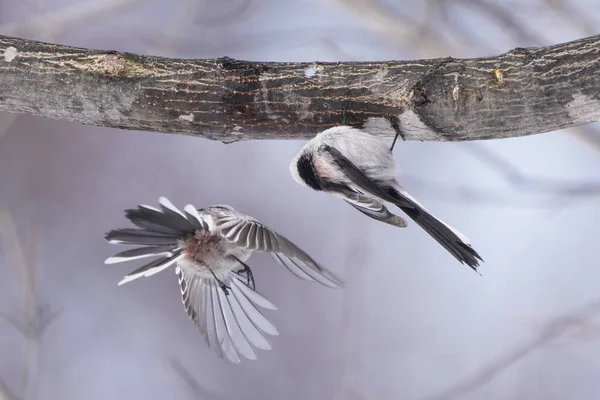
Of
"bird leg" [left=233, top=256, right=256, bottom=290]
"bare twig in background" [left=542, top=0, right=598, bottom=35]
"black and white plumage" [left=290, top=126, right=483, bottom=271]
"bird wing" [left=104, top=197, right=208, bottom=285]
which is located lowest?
"bird wing" [left=104, top=197, right=208, bottom=285]

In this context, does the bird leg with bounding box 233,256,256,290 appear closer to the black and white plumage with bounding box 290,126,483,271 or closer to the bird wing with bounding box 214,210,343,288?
the bird wing with bounding box 214,210,343,288

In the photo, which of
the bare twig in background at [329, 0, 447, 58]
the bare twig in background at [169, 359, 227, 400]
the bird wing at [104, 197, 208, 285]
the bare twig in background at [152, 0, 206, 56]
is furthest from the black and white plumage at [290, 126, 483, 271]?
the bare twig in background at [152, 0, 206, 56]

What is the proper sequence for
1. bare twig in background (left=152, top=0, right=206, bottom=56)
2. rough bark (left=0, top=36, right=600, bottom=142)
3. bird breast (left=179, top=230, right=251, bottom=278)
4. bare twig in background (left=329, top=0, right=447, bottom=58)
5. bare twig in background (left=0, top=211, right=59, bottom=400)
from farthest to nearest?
1. bare twig in background (left=152, top=0, right=206, bottom=56)
2. bare twig in background (left=329, top=0, right=447, bottom=58)
3. bare twig in background (left=0, top=211, right=59, bottom=400)
4. bird breast (left=179, top=230, right=251, bottom=278)
5. rough bark (left=0, top=36, right=600, bottom=142)

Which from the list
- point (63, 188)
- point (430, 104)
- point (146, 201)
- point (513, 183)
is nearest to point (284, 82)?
point (430, 104)

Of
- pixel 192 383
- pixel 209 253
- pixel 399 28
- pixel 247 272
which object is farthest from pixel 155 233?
pixel 399 28

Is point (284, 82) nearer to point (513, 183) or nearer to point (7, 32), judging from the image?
point (513, 183)

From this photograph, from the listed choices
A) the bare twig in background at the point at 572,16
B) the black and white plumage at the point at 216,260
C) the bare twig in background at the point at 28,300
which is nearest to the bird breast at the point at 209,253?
the black and white plumage at the point at 216,260

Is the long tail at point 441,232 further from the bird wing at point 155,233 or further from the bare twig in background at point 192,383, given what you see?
the bare twig in background at point 192,383
